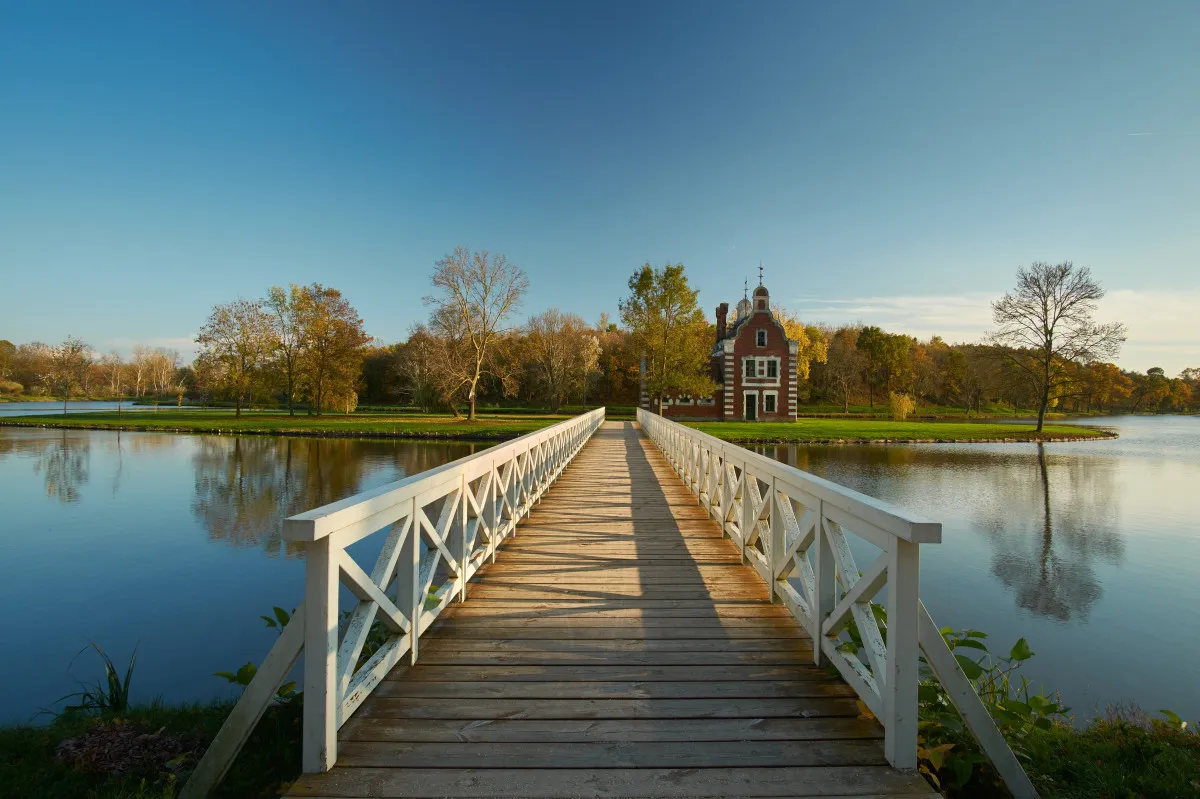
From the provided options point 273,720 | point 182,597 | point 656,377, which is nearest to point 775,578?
point 273,720

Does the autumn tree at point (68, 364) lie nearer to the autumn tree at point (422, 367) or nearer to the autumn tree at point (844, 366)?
the autumn tree at point (422, 367)

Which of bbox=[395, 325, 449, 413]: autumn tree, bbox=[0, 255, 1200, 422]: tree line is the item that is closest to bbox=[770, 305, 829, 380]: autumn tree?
bbox=[0, 255, 1200, 422]: tree line

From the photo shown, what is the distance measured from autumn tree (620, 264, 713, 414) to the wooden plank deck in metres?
29.8

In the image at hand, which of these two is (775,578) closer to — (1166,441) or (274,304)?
(1166,441)

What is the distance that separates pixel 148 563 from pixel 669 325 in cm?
2928

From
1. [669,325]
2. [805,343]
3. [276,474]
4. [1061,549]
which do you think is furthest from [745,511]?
[805,343]

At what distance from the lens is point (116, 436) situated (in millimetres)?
27031

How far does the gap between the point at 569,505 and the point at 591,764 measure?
559 cm

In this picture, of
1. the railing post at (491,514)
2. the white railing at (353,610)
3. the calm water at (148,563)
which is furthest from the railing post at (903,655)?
the calm water at (148,563)

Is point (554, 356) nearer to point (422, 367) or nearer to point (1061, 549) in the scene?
point (422, 367)

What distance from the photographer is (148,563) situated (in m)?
8.09

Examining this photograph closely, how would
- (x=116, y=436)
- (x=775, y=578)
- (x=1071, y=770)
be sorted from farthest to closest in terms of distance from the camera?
(x=116, y=436)
(x=775, y=578)
(x=1071, y=770)

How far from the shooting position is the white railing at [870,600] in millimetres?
2201

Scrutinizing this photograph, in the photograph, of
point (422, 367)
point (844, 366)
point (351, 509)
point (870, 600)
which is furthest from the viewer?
point (844, 366)
